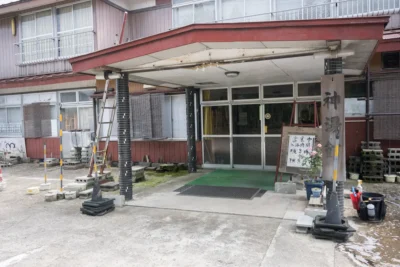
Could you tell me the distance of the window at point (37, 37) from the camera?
11516 millimetres

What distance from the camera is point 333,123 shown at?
173 inches

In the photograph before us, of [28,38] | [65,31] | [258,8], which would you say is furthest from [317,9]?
[28,38]

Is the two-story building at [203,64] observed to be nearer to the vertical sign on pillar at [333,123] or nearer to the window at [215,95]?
the window at [215,95]

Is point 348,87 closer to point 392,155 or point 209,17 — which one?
point 392,155

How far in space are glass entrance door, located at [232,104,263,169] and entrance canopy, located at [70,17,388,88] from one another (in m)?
2.99

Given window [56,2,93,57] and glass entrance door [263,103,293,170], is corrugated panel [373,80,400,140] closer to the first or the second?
glass entrance door [263,103,293,170]

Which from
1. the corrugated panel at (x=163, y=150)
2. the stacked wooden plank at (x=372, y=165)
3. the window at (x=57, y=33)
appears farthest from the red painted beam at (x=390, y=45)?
the window at (x=57, y=33)

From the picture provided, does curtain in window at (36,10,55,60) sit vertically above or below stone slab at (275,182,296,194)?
above

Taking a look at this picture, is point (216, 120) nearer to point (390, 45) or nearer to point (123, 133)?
point (123, 133)

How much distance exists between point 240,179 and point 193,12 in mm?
5354

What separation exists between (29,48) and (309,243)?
12.3 meters

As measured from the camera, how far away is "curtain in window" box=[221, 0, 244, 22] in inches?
350

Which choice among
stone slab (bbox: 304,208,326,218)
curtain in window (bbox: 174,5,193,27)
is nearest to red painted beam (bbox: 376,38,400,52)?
stone slab (bbox: 304,208,326,218)

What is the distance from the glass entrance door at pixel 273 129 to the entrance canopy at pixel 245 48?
2.62m
